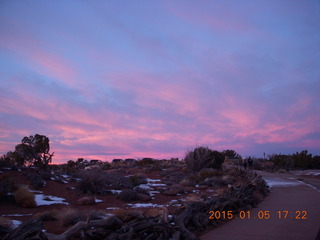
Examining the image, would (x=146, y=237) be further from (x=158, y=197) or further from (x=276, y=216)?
(x=158, y=197)

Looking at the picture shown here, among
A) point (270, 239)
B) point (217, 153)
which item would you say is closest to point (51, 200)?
point (270, 239)

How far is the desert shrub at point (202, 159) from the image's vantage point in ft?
99.5

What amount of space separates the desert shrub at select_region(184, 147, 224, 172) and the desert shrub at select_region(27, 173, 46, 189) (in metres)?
17.2

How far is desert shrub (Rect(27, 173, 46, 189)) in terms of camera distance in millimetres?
15582

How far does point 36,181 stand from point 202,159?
1798cm

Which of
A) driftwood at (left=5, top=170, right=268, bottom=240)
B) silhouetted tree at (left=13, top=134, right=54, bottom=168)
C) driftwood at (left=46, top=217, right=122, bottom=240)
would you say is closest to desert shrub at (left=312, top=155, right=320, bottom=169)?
silhouetted tree at (left=13, top=134, right=54, bottom=168)

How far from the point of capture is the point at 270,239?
6277mm

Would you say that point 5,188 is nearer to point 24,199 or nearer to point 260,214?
point 24,199

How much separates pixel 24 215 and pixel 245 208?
7547 millimetres

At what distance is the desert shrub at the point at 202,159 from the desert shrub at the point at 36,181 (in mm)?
17241

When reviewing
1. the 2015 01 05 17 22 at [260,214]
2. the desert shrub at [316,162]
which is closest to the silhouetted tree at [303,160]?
the desert shrub at [316,162]

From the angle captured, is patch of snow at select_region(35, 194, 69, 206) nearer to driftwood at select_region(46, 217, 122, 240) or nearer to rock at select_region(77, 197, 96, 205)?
rock at select_region(77, 197, 96, 205)

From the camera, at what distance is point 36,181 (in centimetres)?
1595

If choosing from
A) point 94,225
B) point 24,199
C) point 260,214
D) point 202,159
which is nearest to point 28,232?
point 94,225
